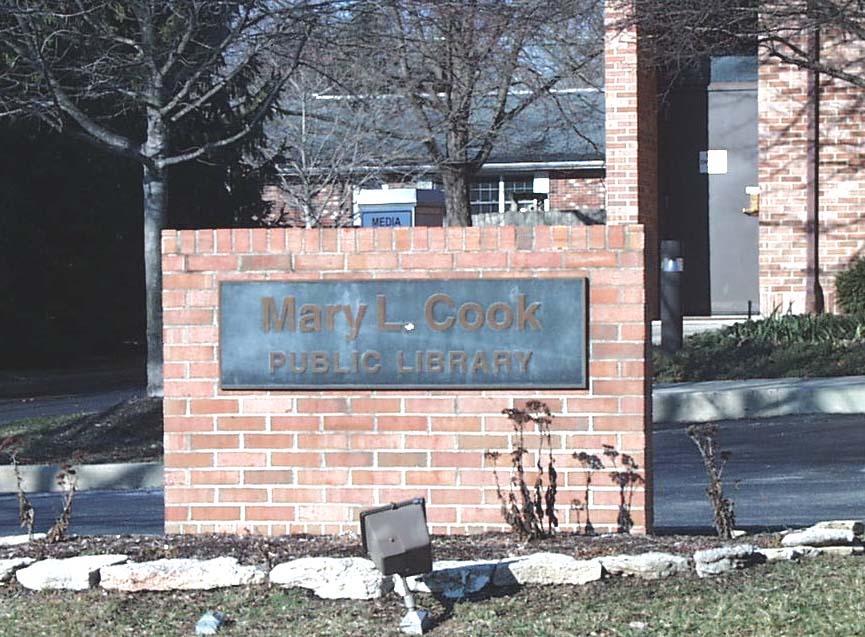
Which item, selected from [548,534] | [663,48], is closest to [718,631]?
[548,534]

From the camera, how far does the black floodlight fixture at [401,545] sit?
209 inches

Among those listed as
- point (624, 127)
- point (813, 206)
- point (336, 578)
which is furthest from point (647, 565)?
point (813, 206)

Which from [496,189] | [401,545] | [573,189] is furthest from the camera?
[496,189]

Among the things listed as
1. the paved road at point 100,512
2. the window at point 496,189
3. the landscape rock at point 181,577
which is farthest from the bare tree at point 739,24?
the window at point 496,189

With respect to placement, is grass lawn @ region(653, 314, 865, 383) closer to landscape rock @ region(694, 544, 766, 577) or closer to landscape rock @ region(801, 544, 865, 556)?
landscape rock @ region(801, 544, 865, 556)

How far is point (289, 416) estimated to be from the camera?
6.64m

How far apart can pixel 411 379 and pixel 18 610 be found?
2.05 m

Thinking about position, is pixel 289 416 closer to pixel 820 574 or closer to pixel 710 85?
pixel 820 574

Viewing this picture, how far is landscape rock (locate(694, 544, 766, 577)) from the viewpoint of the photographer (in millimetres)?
5824

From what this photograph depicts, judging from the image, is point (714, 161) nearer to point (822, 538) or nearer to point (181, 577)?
point (822, 538)

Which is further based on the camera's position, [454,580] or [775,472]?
[775,472]

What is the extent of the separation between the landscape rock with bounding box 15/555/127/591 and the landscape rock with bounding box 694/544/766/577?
8.27ft

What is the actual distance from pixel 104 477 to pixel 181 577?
22.4ft

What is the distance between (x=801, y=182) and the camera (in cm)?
2027
